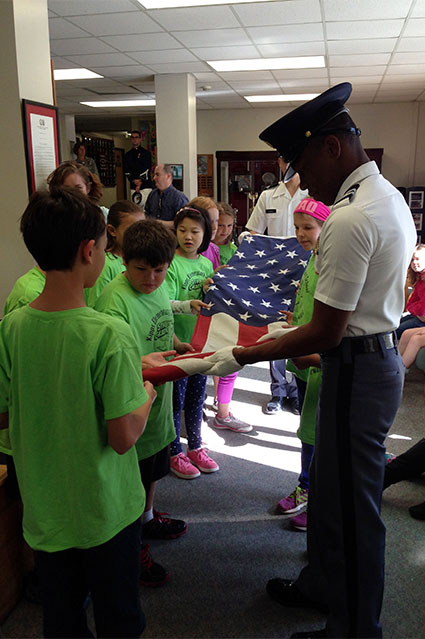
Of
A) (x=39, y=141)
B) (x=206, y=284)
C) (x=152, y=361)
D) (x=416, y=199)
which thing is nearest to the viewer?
(x=152, y=361)

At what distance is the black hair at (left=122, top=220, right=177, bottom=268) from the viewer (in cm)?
186

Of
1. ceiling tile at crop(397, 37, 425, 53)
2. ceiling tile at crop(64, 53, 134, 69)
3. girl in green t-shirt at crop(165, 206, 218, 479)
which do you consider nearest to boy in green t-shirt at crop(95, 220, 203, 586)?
girl in green t-shirt at crop(165, 206, 218, 479)

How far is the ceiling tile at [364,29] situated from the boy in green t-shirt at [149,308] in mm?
4210

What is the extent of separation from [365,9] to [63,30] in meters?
3.01

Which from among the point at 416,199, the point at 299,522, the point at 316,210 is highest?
the point at 316,210

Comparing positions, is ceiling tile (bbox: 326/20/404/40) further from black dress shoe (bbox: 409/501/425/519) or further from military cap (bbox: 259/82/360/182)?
black dress shoe (bbox: 409/501/425/519)

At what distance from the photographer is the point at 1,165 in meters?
3.13

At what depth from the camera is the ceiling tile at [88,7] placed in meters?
4.44

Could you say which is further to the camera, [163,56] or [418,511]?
[163,56]

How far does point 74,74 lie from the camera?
7402 millimetres

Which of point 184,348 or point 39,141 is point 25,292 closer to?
point 184,348

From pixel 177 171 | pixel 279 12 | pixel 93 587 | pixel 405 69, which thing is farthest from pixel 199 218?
pixel 405 69

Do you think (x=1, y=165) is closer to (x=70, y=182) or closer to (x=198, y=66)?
(x=70, y=182)

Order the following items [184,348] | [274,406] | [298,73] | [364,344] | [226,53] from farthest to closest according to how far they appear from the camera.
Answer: [298,73]
[226,53]
[274,406]
[184,348]
[364,344]
